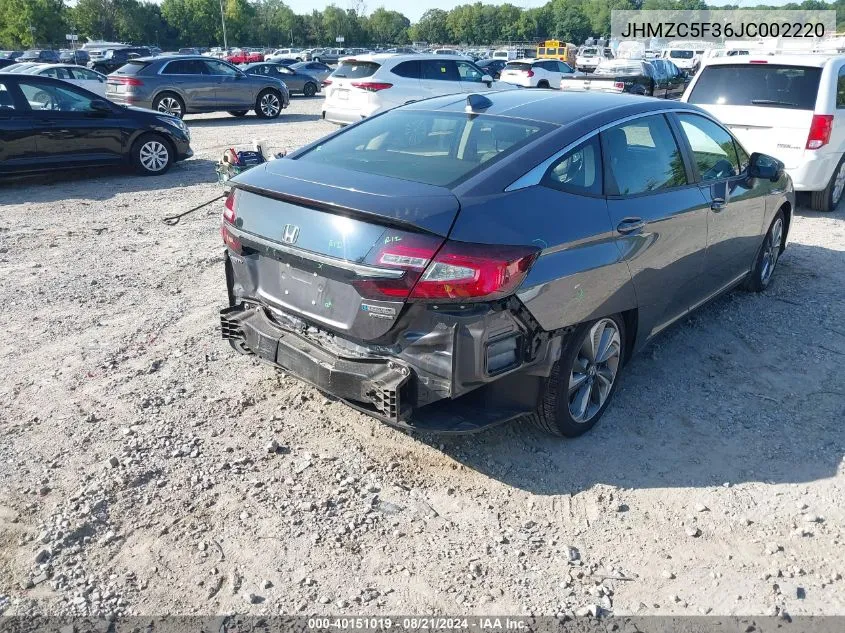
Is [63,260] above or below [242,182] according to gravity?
below

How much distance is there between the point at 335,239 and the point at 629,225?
1.56 m

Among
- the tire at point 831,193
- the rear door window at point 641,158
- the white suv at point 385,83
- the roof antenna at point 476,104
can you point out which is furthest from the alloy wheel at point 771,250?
the white suv at point 385,83

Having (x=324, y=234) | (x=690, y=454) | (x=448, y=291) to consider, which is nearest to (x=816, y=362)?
(x=690, y=454)

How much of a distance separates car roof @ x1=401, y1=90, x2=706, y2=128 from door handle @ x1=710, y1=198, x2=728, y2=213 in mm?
634

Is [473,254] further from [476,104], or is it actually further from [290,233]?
[476,104]

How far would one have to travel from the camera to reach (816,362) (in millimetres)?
4727

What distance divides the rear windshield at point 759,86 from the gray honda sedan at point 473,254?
4.64 metres

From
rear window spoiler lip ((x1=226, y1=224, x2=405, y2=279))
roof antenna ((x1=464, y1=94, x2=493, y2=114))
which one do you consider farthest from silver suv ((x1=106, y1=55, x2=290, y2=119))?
rear window spoiler lip ((x1=226, y1=224, x2=405, y2=279))

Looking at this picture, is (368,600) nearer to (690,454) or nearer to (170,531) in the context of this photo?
(170,531)

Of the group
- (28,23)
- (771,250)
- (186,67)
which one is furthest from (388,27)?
(771,250)

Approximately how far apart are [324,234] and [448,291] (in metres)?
0.65

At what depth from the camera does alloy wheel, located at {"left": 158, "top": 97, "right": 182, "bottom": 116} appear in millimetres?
17156

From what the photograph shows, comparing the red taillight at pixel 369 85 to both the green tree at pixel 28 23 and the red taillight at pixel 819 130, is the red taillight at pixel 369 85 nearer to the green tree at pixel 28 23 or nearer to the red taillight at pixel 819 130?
the red taillight at pixel 819 130

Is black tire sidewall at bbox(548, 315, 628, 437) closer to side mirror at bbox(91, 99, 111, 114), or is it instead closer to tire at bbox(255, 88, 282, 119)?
side mirror at bbox(91, 99, 111, 114)
